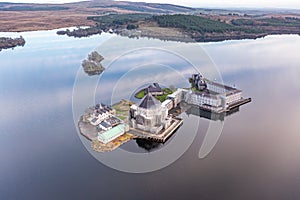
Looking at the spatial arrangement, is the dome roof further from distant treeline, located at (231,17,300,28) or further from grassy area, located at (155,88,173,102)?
distant treeline, located at (231,17,300,28)

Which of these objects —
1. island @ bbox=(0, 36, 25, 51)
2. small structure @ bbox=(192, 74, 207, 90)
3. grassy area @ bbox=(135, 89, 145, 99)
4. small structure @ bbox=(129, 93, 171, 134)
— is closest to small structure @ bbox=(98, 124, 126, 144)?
small structure @ bbox=(129, 93, 171, 134)

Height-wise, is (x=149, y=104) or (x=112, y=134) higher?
(x=149, y=104)

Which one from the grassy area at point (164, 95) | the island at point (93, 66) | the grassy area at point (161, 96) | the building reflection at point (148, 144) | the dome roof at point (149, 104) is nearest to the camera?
the building reflection at point (148, 144)

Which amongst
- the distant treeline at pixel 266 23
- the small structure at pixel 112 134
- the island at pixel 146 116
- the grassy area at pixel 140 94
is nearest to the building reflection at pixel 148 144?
the island at pixel 146 116

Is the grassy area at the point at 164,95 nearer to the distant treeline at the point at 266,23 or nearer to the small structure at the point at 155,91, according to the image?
the small structure at the point at 155,91

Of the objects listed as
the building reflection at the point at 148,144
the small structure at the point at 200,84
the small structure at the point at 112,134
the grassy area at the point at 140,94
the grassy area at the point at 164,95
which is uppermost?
the small structure at the point at 200,84

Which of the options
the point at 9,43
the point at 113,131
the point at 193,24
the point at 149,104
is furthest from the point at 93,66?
the point at 193,24

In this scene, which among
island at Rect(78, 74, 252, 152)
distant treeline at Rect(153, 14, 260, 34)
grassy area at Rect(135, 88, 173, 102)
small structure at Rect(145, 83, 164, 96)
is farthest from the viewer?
distant treeline at Rect(153, 14, 260, 34)

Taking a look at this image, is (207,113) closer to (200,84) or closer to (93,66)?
(200,84)

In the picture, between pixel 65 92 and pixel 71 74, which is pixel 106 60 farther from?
pixel 65 92

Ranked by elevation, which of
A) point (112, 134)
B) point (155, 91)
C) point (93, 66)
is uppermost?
point (93, 66)
